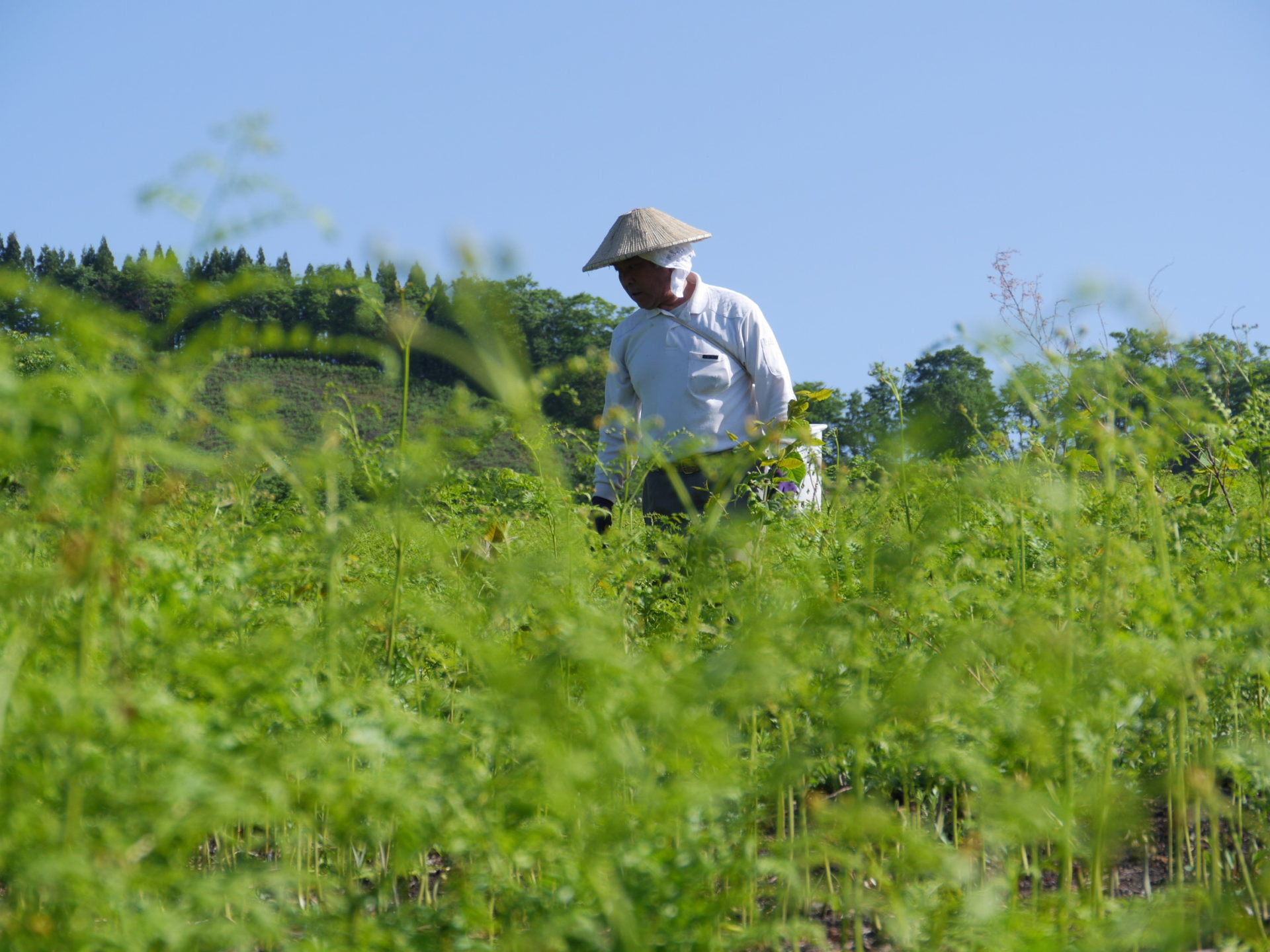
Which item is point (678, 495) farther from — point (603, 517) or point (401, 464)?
point (401, 464)

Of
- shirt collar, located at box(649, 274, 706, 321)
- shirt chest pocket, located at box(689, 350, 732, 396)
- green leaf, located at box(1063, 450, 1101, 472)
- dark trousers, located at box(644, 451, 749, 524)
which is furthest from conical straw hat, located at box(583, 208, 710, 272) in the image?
green leaf, located at box(1063, 450, 1101, 472)

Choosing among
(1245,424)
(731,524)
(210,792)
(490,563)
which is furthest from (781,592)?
(1245,424)

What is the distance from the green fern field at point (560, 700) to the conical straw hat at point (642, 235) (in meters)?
1.70

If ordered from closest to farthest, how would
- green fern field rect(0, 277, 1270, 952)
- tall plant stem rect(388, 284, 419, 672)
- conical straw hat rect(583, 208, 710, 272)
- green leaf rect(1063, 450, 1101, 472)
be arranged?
green fern field rect(0, 277, 1270, 952)
tall plant stem rect(388, 284, 419, 672)
green leaf rect(1063, 450, 1101, 472)
conical straw hat rect(583, 208, 710, 272)

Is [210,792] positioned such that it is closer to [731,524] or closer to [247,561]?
[247,561]

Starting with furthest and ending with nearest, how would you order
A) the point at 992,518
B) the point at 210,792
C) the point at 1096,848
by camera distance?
the point at 992,518 < the point at 1096,848 < the point at 210,792

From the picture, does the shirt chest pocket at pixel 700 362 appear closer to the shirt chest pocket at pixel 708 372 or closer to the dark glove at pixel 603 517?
the shirt chest pocket at pixel 708 372

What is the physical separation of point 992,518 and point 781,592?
949 mm

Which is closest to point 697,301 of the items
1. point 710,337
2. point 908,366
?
point 710,337

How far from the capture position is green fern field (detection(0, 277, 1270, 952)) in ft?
3.57

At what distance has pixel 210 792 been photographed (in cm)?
100

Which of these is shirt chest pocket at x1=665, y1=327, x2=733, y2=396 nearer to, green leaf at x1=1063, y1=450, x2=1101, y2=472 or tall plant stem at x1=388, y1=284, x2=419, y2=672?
green leaf at x1=1063, y1=450, x2=1101, y2=472

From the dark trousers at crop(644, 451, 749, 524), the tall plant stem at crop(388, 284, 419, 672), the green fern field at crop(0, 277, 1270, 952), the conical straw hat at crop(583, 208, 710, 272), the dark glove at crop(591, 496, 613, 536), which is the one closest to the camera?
the green fern field at crop(0, 277, 1270, 952)

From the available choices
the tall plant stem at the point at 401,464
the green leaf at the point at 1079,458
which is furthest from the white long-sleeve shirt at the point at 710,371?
the tall plant stem at the point at 401,464
